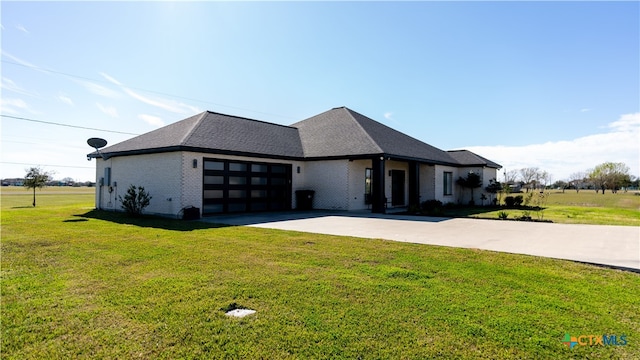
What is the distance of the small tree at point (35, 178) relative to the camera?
24.2 meters

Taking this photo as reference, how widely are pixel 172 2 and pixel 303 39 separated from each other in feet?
20.5

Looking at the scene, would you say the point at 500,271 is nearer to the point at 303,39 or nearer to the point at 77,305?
the point at 77,305

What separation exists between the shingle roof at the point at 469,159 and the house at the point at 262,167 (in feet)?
10.1

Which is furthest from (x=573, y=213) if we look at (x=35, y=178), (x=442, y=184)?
(x=35, y=178)

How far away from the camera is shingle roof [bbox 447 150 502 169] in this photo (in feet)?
77.4

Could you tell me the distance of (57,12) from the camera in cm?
1255

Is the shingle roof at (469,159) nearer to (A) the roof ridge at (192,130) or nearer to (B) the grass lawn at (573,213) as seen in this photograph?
(B) the grass lawn at (573,213)

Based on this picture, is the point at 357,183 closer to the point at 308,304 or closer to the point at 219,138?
the point at 219,138

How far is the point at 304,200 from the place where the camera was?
17.9 metres

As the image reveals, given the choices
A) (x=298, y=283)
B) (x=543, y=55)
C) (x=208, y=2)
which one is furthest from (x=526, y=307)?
(x=208, y=2)

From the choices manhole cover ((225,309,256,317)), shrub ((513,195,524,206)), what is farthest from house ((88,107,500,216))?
manhole cover ((225,309,256,317))

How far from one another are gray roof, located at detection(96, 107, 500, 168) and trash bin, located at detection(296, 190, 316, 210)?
198cm

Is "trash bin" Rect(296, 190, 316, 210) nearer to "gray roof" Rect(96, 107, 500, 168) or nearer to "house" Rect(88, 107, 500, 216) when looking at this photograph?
"house" Rect(88, 107, 500, 216)

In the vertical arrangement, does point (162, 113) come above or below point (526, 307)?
above
